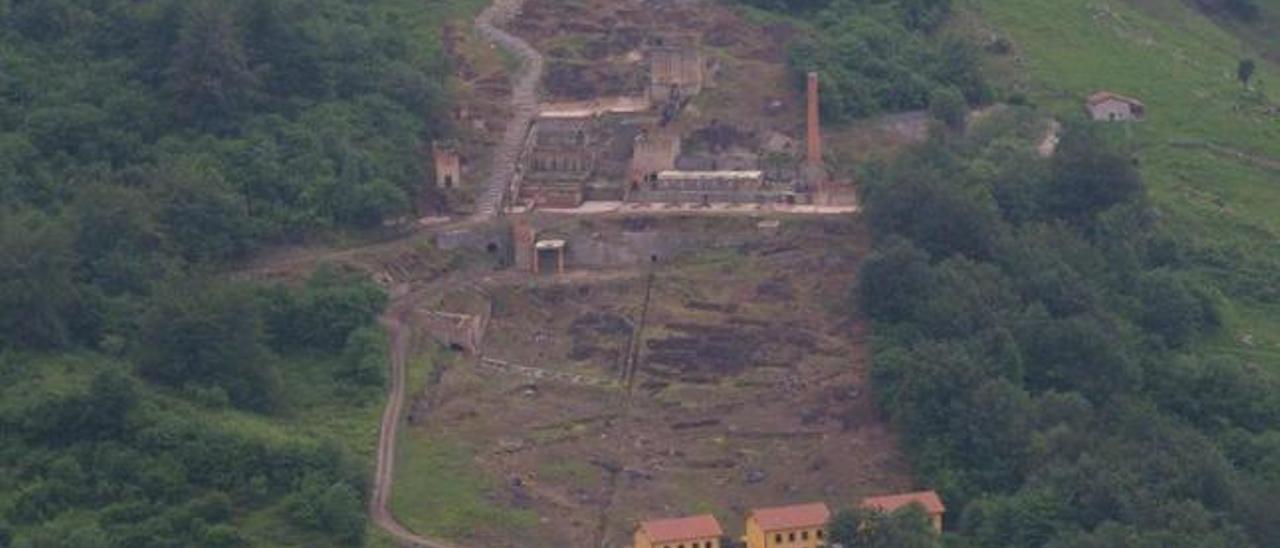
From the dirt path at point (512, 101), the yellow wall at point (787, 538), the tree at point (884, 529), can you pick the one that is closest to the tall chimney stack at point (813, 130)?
the dirt path at point (512, 101)

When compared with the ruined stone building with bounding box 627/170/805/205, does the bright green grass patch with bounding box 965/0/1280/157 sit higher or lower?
lower

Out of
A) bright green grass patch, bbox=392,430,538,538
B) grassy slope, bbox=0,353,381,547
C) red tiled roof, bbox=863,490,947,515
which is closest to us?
grassy slope, bbox=0,353,381,547

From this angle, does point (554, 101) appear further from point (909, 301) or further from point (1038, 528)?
point (1038, 528)

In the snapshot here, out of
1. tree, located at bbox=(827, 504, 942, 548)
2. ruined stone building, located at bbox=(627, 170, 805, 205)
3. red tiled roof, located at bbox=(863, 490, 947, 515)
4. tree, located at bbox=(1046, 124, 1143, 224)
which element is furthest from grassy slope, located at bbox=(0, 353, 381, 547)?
tree, located at bbox=(1046, 124, 1143, 224)

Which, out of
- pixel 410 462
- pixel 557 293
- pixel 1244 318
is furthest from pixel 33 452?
pixel 1244 318

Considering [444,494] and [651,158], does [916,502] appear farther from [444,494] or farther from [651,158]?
[651,158]

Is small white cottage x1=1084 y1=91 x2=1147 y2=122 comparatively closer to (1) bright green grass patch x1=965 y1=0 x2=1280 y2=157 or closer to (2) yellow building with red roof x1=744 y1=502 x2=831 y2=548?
(1) bright green grass patch x1=965 y1=0 x2=1280 y2=157

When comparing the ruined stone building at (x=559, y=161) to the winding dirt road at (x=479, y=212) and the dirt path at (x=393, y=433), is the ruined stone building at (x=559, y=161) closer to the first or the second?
the winding dirt road at (x=479, y=212)
